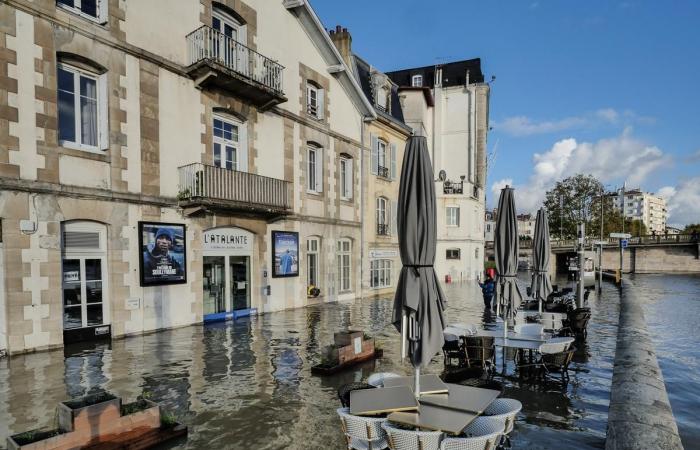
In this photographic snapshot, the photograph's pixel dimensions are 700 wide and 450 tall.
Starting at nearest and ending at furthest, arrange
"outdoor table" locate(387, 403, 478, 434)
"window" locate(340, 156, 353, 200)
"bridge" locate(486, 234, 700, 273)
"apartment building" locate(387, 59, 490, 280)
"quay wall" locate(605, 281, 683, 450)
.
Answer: "outdoor table" locate(387, 403, 478, 434), "quay wall" locate(605, 281, 683, 450), "window" locate(340, 156, 353, 200), "apartment building" locate(387, 59, 490, 280), "bridge" locate(486, 234, 700, 273)

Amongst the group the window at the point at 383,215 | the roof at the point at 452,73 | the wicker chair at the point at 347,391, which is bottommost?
the wicker chair at the point at 347,391

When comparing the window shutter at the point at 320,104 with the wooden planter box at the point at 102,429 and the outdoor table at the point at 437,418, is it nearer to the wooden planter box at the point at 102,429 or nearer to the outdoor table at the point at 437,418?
the wooden planter box at the point at 102,429

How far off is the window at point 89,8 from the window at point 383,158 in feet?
47.6

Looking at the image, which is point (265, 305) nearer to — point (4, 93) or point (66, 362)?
point (66, 362)

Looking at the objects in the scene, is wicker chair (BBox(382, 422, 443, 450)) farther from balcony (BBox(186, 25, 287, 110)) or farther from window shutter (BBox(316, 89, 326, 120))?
window shutter (BBox(316, 89, 326, 120))

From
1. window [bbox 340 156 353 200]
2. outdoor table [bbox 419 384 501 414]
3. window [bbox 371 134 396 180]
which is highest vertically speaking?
window [bbox 371 134 396 180]

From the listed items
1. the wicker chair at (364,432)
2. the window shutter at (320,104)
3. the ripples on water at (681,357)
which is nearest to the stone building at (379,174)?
the window shutter at (320,104)

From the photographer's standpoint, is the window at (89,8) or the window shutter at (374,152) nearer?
the window at (89,8)

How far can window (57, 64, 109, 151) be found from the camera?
1131 centimetres

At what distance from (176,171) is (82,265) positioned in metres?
3.85

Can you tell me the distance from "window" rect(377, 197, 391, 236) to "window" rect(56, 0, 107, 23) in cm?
1608

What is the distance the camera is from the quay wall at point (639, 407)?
452 cm

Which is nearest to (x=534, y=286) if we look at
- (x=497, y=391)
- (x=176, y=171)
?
(x=497, y=391)

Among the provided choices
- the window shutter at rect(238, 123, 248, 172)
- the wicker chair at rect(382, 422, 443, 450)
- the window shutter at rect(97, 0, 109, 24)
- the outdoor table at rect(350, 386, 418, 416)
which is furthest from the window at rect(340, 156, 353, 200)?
the wicker chair at rect(382, 422, 443, 450)
